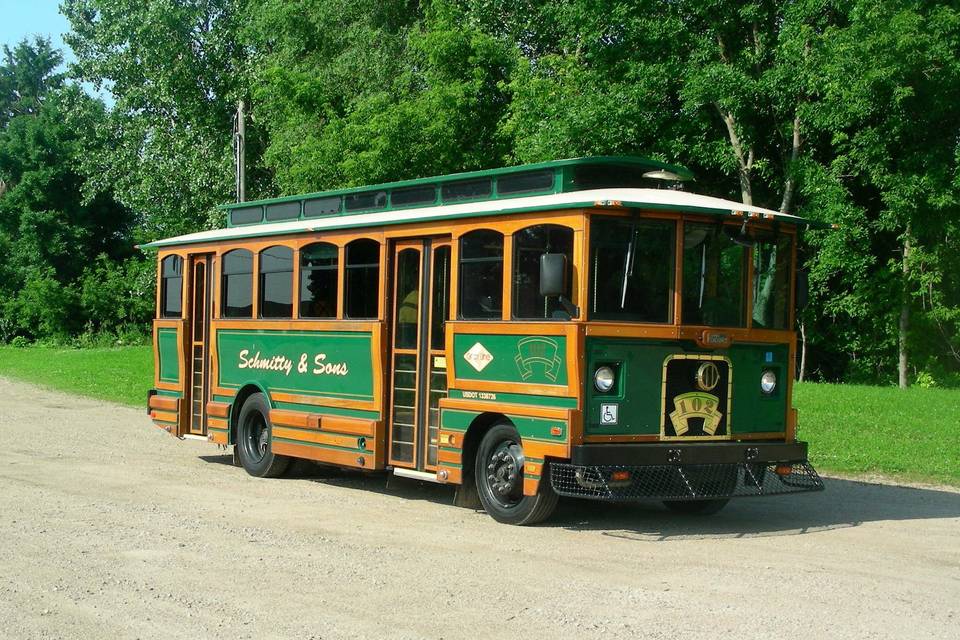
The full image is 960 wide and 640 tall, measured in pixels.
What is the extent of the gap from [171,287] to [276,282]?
2.73m

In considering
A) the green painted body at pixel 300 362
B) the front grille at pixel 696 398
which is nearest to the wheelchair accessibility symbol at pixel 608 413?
the front grille at pixel 696 398

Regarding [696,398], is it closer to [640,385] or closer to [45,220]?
[640,385]

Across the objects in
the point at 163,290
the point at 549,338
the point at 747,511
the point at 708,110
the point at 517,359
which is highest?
the point at 708,110

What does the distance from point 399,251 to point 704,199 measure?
3.10 meters

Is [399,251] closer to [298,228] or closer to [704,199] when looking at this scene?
[298,228]

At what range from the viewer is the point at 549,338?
1028 centimetres

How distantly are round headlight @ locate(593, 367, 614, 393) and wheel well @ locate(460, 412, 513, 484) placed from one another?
4.31 ft

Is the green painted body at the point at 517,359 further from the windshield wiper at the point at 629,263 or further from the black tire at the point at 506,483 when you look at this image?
the windshield wiper at the point at 629,263

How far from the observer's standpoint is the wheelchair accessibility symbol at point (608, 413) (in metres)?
10.1

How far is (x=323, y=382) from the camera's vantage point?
13.3 m

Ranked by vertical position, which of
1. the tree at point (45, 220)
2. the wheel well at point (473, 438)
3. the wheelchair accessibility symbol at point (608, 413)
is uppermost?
the tree at point (45, 220)

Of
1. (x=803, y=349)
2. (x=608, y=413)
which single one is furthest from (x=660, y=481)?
(x=803, y=349)

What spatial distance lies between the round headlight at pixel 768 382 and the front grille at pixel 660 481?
688mm

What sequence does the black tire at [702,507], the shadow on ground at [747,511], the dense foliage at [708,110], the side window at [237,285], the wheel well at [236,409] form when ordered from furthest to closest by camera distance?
the dense foliage at [708,110], the wheel well at [236,409], the side window at [237,285], the black tire at [702,507], the shadow on ground at [747,511]
